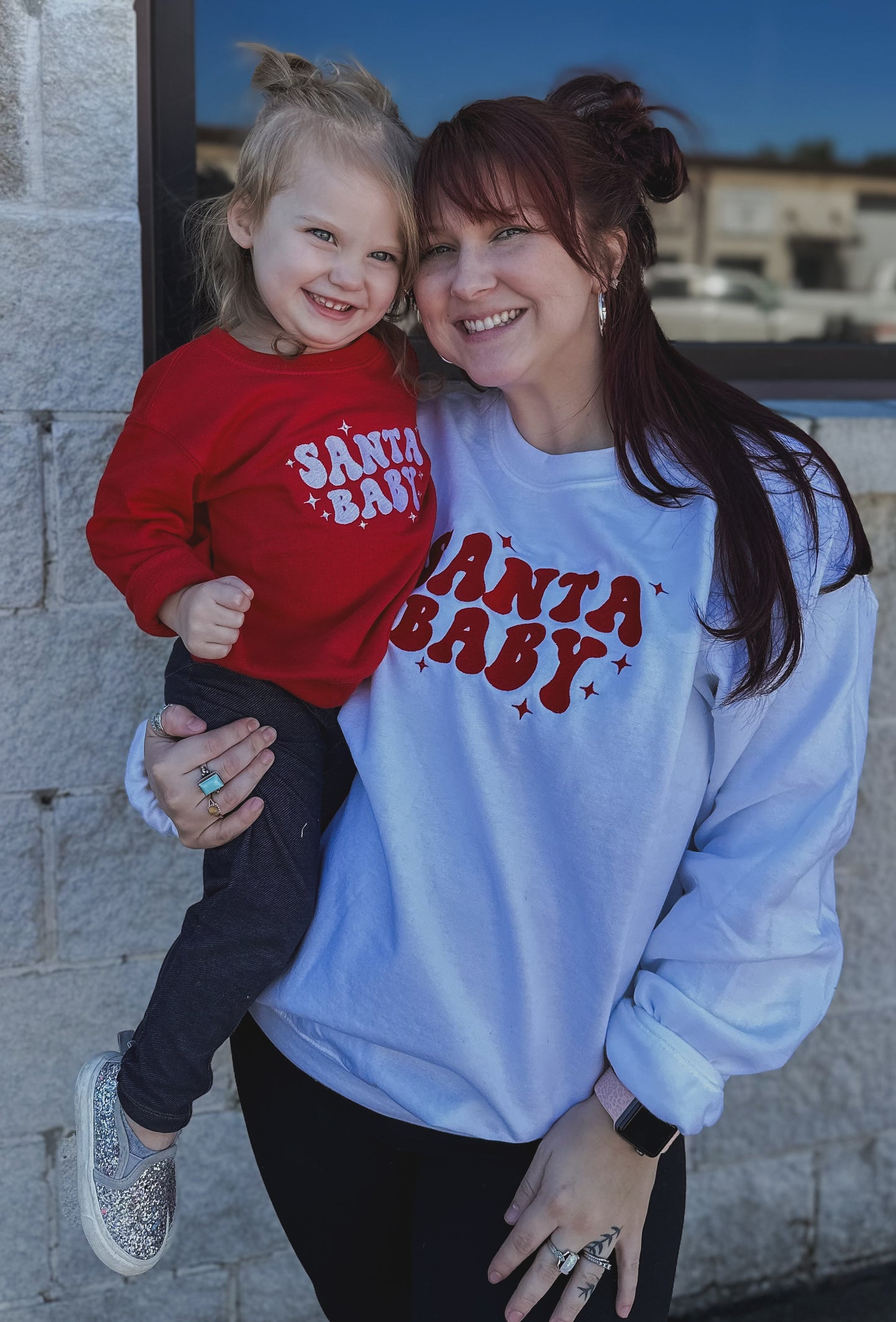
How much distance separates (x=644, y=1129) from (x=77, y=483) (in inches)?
50.3

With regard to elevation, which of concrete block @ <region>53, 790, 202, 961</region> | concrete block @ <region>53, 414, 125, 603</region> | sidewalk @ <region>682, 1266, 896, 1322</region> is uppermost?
concrete block @ <region>53, 414, 125, 603</region>

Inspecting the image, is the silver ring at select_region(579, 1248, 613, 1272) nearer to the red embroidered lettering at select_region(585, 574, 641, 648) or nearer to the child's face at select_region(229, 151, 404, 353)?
the red embroidered lettering at select_region(585, 574, 641, 648)

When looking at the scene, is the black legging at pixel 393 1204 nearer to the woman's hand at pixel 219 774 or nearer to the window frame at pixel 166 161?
the woman's hand at pixel 219 774

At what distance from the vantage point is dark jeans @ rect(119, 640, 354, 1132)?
1.39 metres

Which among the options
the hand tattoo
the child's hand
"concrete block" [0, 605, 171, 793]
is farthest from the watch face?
"concrete block" [0, 605, 171, 793]

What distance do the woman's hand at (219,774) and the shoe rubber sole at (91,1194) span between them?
1.20 feet

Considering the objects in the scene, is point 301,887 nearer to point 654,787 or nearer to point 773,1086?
point 654,787

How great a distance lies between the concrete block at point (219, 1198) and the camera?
7.12 ft

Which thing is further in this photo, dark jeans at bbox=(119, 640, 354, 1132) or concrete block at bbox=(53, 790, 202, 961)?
concrete block at bbox=(53, 790, 202, 961)

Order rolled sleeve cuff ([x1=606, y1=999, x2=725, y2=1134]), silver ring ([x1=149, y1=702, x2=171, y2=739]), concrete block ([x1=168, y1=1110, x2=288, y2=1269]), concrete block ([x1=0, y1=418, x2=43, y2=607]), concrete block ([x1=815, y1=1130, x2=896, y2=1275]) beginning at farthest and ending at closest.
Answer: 1. concrete block ([x1=815, y1=1130, x2=896, y2=1275])
2. concrete block ([x1=168, y1=1110, x2=288, y2=1269])
3. concrete block ([x1=0, y1=418, x2=43, y2=607])
4. silver ring ([x1=149, y1=702, x2=171, y2=739])
5. rolled sleeve cuff ([x1=606, y1=999, x2=725, y2=1134])

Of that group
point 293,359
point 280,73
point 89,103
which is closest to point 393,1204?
point 293,359

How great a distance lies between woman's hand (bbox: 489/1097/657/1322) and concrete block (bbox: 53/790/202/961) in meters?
0.96

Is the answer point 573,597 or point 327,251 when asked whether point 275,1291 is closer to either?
point 573,597

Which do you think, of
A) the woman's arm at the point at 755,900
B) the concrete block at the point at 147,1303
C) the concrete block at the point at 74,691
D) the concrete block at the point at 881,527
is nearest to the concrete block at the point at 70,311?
the concrete block at the point at 74,691
